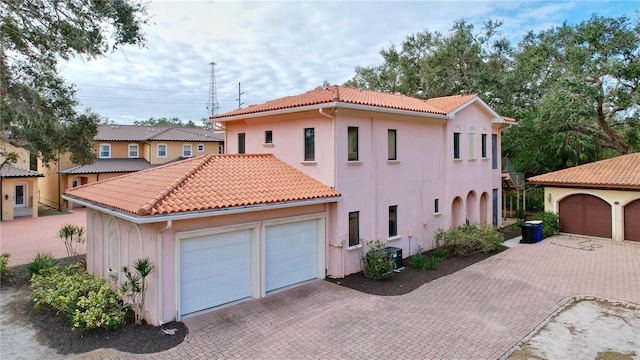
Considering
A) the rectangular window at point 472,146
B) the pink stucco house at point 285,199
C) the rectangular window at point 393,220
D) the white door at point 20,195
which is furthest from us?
the white door at point 20,195

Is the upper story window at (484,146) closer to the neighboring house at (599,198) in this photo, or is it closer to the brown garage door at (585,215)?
the neighboring house at (599,198)

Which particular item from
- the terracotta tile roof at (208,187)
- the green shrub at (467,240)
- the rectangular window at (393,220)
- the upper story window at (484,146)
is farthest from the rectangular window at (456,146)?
the terracotta tile roof at (208,187)

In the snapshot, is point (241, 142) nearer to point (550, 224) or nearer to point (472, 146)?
point (472, 146)

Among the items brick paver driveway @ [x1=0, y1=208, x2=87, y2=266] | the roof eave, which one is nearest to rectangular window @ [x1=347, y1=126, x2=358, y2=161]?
the roof eave

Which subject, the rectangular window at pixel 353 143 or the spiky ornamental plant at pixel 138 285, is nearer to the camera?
the spiky ornamental plant at pixel 138 285

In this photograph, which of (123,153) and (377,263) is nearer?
(377,263)

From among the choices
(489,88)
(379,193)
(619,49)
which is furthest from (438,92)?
(379,193)

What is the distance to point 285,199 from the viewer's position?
39.5ft

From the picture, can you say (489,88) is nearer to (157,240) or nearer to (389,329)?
(389,329)

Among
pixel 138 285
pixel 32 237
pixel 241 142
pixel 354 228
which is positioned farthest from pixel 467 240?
pixel 32 237

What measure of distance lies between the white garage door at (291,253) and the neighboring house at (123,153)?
91.6ft

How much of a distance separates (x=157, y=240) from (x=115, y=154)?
3271cm

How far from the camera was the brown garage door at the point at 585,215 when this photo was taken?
2069cm

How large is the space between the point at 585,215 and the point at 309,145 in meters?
16.7
